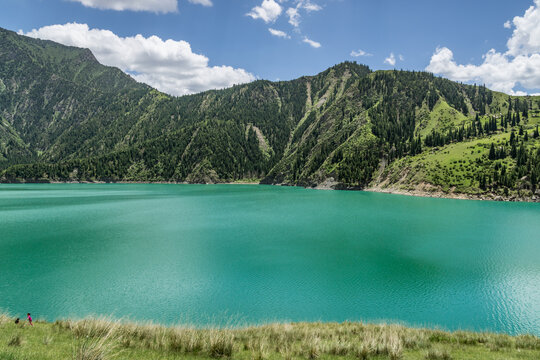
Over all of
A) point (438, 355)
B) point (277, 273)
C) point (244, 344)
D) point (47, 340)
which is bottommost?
point (277, 273)

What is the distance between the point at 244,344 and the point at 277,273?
1551 cm

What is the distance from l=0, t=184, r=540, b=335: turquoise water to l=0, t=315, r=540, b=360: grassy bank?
5.22 metres

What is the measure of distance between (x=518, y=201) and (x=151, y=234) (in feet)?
379

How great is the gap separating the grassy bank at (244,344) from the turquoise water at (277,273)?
522cm

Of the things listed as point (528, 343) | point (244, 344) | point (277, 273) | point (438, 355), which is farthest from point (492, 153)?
point (244, 344)

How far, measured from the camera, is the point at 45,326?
48.1 ft

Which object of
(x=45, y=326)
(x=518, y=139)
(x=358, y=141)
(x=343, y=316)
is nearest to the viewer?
(x=45, y=326)

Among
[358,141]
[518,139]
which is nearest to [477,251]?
[518,139]

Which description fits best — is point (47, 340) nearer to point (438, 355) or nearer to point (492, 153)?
point (438, 355)

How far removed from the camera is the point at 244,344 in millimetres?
12930

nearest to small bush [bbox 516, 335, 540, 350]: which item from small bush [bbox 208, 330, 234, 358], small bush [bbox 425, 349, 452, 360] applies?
small bush [bbox 425, 349, 452, 360]

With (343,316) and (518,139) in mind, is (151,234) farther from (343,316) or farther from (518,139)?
(518,139)

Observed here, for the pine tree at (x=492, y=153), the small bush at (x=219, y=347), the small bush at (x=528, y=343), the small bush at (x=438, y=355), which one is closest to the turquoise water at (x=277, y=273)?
the small bush at (x=528, y=343)

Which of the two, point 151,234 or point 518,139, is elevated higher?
point 518,139
